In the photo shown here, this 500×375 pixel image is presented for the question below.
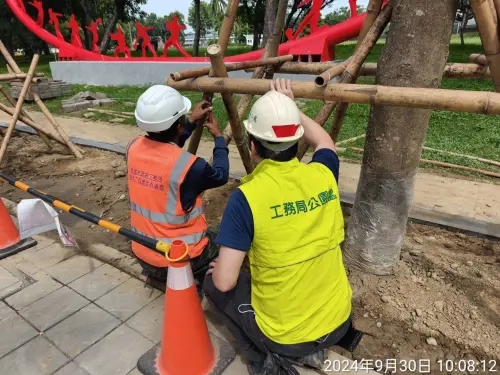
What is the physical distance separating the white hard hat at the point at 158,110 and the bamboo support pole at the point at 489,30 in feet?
6.00

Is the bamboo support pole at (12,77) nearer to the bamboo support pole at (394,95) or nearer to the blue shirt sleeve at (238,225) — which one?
the bamboo support pole at (394,95)

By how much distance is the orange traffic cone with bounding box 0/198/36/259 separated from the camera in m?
3.56

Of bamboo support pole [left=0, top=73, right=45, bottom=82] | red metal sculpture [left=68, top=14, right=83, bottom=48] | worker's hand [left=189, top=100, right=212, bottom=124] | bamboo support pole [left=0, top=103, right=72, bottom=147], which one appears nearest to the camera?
worker's hand [left=189, top=100, right=212, bottom=124]

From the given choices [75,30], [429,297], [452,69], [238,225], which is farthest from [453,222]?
[75,30]

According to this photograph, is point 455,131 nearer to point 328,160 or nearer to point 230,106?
point 230,106

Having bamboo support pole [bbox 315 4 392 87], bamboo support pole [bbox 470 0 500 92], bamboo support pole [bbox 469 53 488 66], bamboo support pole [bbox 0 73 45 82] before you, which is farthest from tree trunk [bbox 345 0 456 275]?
bamboo support pole [bbox 0 73 45 82]

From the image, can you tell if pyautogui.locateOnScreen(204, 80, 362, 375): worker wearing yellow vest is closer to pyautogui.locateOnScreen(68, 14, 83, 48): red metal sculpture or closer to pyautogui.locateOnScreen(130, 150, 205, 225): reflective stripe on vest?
pyautogui.locateOnScreen(130, 150, 205, 225): reflective stripe on vest

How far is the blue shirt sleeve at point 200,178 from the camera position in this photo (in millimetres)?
2344

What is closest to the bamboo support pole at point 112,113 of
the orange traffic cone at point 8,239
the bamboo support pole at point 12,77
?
the bamboo support pole at point 12,77

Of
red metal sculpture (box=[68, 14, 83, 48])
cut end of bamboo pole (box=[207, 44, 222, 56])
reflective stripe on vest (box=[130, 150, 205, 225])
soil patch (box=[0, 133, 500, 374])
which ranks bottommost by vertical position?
soil patch (box=[0, 133, 500, 374])

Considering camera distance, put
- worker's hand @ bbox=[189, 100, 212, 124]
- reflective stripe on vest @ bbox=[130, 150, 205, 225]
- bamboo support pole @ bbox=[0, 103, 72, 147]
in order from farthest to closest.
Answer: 1. bamboo support pole @ bbox=[0, 103, 72, 147]
2. worker's hand @ bbox=[189, 100, 212, 124]
3. reflective stripe on vest @ bbox=[130, 150, 205, 225]

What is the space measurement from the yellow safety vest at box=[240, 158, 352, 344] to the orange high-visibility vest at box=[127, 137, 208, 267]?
2.19 ft

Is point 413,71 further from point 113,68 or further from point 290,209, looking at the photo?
point 113,68

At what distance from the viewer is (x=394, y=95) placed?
1.83 m
